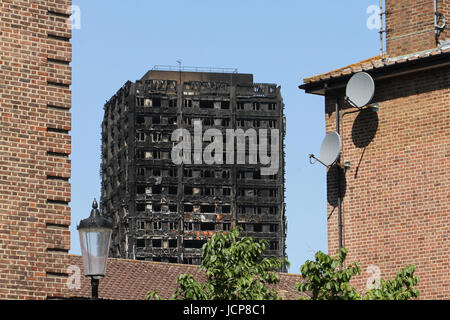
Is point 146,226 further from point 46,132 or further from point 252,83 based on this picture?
point 46,132

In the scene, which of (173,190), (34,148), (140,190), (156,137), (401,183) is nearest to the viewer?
(34,148)

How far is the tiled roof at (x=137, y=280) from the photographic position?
3862 centimetres

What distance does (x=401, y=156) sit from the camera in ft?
95.2

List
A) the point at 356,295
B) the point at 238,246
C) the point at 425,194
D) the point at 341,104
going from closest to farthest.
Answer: the point at 356,295, the point at 238,246, the point at 425,194, the point at 341,104

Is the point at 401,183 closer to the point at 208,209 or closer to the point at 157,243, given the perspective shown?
the point at 157,243

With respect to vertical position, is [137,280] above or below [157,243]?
above

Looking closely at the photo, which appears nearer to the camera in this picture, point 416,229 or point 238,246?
point 238,246

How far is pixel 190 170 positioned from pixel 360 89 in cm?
12421

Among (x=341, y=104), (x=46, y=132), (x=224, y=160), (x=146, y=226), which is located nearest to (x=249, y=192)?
(x=224, y=160)

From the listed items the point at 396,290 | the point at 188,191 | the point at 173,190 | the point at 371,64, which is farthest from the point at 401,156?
the point at 188,191

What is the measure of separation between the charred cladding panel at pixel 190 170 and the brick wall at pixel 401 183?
119m

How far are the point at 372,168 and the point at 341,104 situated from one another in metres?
2.31

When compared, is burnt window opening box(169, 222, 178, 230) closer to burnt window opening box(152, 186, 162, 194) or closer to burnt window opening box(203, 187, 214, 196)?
burnt window opening box(152, 186, 162, 194)

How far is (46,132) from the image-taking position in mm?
18953
